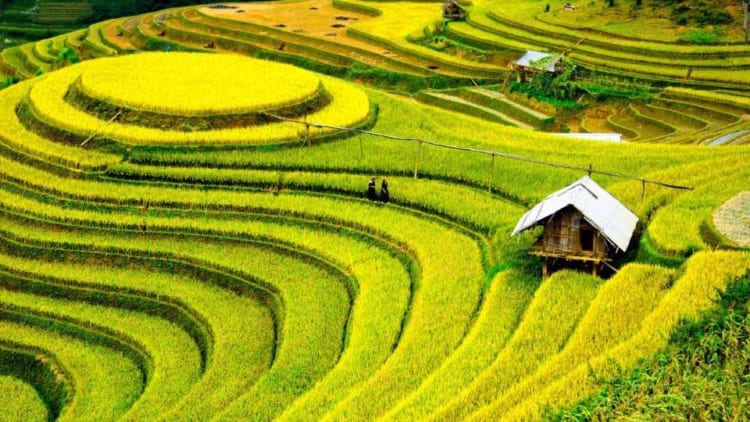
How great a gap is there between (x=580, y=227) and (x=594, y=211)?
13.0 inches

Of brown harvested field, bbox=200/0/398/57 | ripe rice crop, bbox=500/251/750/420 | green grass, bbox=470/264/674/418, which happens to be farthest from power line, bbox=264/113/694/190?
brown harvested field, bbox=200/0/398/57

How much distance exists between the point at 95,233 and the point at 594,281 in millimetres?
9723

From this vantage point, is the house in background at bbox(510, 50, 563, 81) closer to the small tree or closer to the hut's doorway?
the small tree

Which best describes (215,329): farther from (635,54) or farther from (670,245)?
(635,54)

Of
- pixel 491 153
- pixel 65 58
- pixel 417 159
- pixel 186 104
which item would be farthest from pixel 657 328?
pixel 65 58

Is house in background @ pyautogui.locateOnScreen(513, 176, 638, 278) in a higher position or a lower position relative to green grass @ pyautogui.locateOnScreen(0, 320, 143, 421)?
higher

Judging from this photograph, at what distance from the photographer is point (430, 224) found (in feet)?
54.0

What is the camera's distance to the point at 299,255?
1614cm

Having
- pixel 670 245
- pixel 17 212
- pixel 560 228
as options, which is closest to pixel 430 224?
pixel 560 228

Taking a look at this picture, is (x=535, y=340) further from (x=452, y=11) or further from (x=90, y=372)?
(x=452, y=11)

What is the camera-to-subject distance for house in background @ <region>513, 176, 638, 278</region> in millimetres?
12718

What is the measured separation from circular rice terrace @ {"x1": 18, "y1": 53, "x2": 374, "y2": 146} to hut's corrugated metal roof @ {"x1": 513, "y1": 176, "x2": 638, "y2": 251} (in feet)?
27.0

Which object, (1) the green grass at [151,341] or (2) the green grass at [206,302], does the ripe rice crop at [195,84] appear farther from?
(1) the green grass at [151,341]

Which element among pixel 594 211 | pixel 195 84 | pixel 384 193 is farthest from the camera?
pixel 195 84
